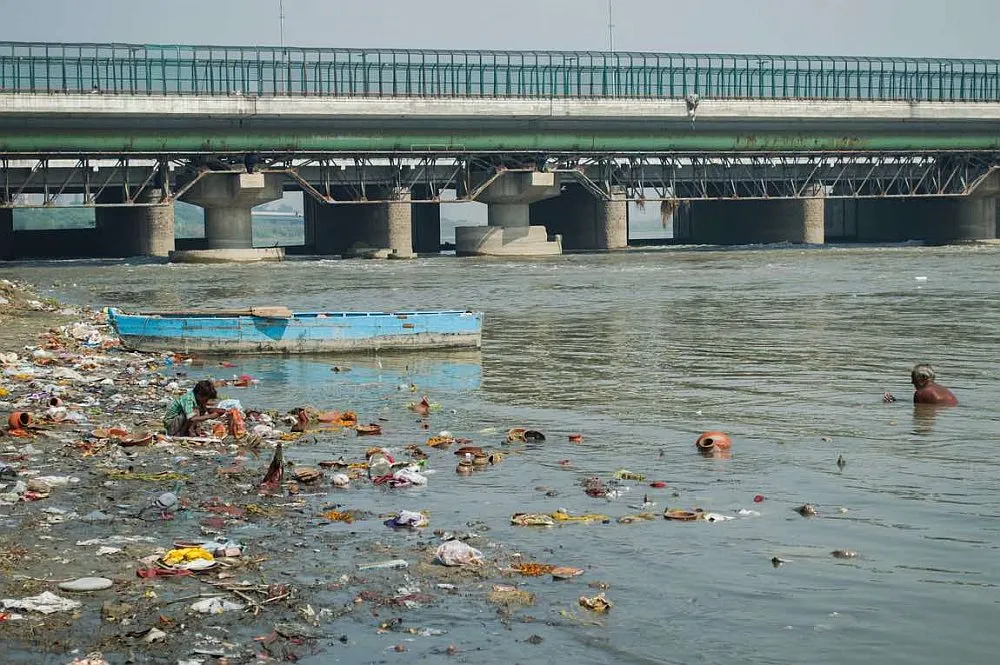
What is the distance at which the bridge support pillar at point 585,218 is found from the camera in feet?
313

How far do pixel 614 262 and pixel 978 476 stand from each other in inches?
2375

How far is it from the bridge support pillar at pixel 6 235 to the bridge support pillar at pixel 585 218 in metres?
37.1

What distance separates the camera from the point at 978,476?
17125mm

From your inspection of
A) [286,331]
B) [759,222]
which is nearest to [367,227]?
[759,222]

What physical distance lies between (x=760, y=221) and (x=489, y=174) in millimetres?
22982

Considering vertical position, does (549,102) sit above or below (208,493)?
above

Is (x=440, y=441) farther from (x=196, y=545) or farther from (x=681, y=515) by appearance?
(x=196, y=545)

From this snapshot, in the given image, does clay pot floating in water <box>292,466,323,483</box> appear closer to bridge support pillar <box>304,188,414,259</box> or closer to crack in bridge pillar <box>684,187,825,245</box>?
bridge support pillar <box>304,188,414,259</box>

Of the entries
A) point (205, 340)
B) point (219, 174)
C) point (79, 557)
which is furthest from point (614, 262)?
point (79, 557)

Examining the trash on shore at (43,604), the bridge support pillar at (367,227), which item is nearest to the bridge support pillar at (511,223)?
the bridge support pillar at (367,227)

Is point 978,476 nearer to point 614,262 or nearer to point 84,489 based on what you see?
point 84,489

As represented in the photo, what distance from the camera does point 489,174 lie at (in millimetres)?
89500

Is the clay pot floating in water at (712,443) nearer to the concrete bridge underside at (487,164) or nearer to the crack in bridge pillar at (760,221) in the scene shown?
the concrete bridge underside at (487,164)

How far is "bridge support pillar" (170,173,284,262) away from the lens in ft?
263
